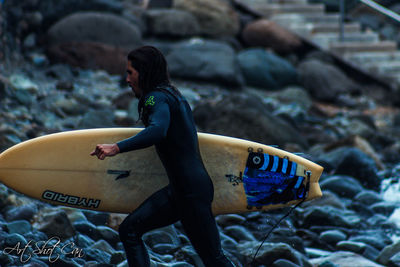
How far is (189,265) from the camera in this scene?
3605 mm

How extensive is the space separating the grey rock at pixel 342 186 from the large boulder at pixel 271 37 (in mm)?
6453

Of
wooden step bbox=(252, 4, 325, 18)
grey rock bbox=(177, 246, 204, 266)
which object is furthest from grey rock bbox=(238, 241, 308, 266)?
wooden step bbox=(252, 4, 325, 18)

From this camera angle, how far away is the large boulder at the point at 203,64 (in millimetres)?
9930

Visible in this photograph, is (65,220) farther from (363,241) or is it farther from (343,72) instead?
(343,72)

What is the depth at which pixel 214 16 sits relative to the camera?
12.3 m

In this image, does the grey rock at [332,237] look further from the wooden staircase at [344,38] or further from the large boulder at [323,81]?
the wooden staircase at [344,38]

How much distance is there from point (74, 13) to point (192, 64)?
273 cm

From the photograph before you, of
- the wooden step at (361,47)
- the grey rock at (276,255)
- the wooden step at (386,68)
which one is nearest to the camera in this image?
the grey rock at (276,255)

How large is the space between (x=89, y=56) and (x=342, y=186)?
5215 millimetres

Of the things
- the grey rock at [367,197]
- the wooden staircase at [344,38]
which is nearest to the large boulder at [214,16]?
the wooden staircase at [344,38]

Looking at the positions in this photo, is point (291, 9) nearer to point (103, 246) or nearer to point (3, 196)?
point (3, 196)

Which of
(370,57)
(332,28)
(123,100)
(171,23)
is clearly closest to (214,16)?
(171,23)

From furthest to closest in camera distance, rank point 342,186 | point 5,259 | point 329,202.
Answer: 1. point 342,186
2. point 329,202
3. point 5,259

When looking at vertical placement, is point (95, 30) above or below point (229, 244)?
below
